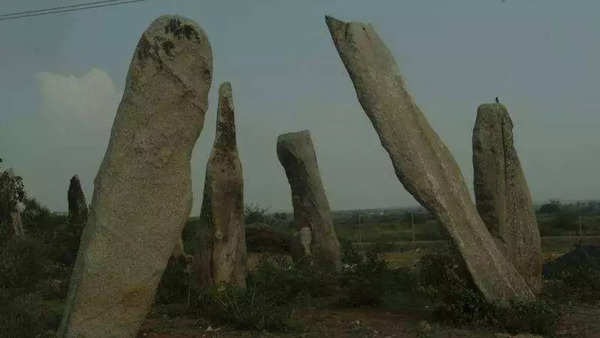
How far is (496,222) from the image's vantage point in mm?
9406

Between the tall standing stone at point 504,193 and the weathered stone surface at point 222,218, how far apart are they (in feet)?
10.1

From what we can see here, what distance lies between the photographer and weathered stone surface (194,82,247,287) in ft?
31.3

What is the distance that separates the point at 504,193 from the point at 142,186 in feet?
16.3

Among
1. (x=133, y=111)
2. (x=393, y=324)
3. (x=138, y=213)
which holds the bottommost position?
(x=393, y=324)

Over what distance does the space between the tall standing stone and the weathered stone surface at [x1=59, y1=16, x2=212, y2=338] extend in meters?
4.17

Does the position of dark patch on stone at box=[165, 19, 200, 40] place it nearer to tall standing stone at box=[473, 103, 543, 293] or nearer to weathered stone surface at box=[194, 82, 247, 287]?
weathered stone surface at box=[194, 82, 247, 287]

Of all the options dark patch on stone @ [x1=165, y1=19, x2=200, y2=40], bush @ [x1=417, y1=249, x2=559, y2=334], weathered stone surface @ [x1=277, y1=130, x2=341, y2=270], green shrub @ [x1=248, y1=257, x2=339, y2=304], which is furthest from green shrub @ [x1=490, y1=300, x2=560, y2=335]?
weathered stone surface @ [x1=277, y1=130, x2=341, y2=270]

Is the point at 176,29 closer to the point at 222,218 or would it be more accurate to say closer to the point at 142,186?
the point at 142,186

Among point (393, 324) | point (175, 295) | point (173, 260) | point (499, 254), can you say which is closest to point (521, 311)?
point (499, 254)

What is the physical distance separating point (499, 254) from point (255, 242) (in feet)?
32.4

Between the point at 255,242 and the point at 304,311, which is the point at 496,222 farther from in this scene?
the point at 255,242

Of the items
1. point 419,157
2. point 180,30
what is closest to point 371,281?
point 419,157

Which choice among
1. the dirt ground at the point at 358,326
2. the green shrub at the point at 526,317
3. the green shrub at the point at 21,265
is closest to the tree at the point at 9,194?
the green shrub at the point at 21,265

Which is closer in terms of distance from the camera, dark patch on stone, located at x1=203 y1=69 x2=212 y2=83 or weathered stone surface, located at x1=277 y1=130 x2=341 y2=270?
dark patch on stone, located at x1=203 y1=69 x2=212 y2=83
